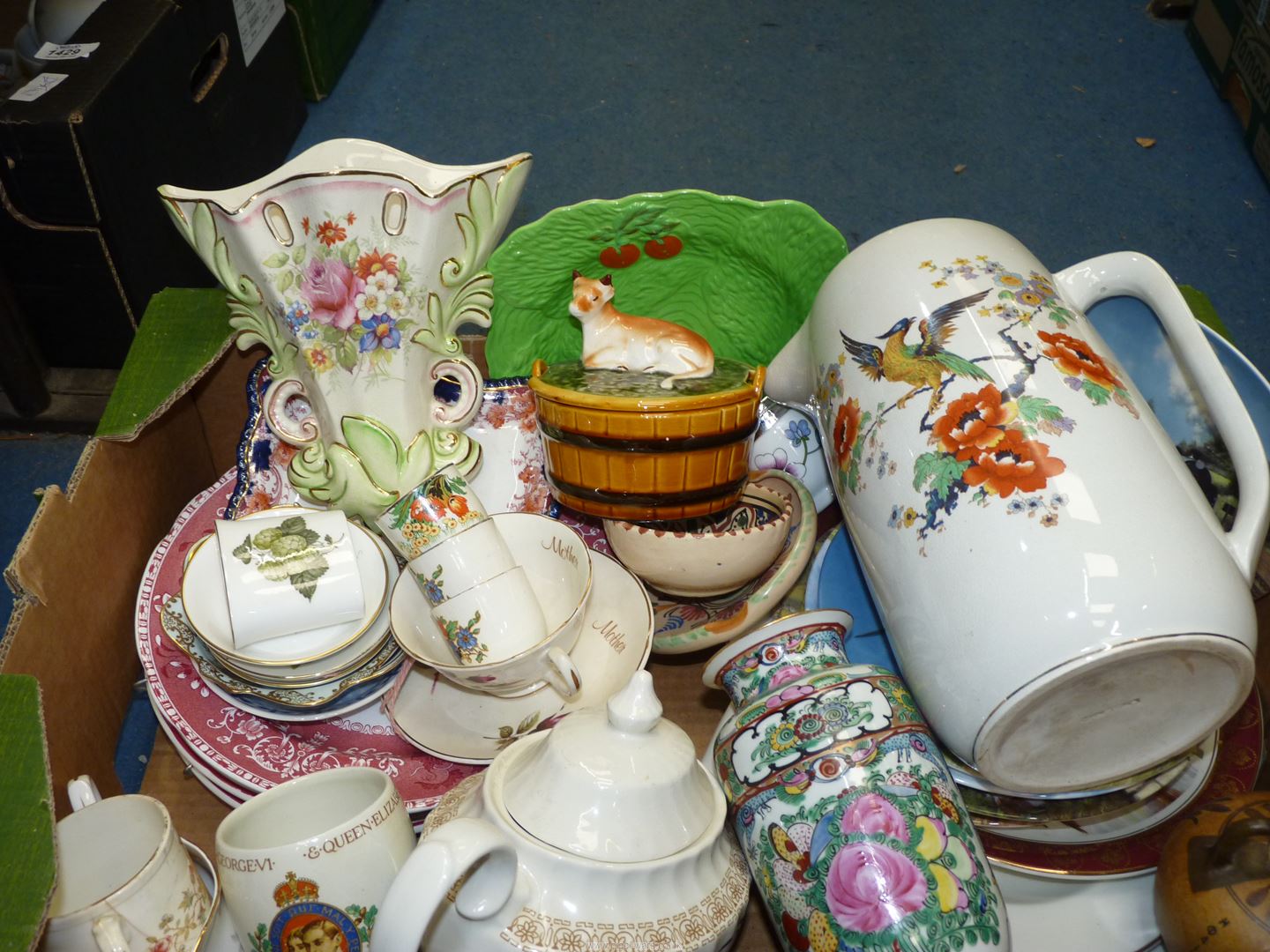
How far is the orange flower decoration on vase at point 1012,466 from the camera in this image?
0.63 metres

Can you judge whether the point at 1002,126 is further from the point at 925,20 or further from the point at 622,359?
the point at 622,359

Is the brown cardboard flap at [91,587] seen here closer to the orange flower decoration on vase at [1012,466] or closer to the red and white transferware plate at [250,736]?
the red and white transferware plate at [250,736]

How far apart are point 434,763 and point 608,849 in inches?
9.9

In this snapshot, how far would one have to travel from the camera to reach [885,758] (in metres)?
0.64

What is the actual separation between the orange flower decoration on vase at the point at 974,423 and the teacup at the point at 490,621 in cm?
28

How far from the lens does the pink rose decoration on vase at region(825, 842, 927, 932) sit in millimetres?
596

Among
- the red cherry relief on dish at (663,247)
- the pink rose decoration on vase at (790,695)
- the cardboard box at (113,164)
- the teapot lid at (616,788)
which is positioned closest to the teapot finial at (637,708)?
the teapot lid at (616,788)

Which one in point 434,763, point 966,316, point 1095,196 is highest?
point 966,316

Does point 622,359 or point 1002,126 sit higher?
point 622,359

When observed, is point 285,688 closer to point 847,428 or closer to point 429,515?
point 429,515

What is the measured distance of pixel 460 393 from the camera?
89 cm

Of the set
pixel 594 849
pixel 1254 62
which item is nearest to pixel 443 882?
pixel 594 849

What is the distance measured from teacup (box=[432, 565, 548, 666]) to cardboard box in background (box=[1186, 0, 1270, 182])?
143 centimetres

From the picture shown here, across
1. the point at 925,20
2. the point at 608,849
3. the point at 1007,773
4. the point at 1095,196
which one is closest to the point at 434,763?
the point at 608,849
